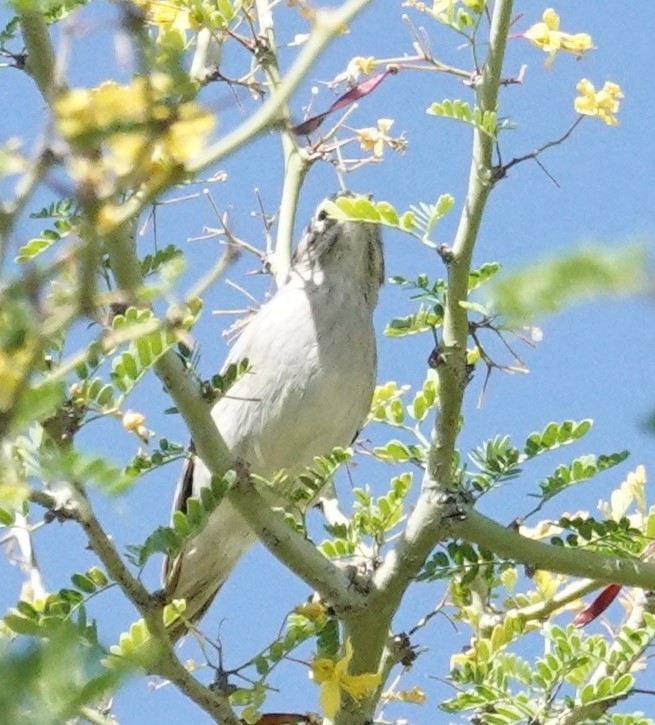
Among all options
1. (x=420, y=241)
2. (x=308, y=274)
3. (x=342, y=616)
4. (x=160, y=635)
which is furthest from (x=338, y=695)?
(x=308, y=274)

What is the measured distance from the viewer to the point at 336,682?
10.6ft

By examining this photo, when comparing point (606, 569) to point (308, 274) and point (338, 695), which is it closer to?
point (338, 695)

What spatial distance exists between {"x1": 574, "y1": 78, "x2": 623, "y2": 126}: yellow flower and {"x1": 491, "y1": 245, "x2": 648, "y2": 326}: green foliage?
226 centimetres

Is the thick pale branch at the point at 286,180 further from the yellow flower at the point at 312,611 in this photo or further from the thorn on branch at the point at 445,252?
the thorn on branch at the point at 445,252

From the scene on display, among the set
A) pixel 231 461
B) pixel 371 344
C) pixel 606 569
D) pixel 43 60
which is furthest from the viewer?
pixel 371 344

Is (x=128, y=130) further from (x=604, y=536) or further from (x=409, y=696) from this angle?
(x=409, y=696)

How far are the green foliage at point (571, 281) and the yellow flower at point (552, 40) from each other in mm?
2320

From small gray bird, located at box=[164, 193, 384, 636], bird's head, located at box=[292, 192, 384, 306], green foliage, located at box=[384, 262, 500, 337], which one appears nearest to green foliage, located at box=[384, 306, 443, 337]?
green foliage, located at box=[384, 262, 500, 337]

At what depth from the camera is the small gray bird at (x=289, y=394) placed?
200 inches

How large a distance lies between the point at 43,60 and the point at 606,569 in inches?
63.7

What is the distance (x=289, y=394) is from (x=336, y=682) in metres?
1.98

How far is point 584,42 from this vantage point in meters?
3.30

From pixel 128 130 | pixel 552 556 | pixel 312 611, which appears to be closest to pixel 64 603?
pixel 312 611

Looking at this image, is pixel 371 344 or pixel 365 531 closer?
pixel 365 531
